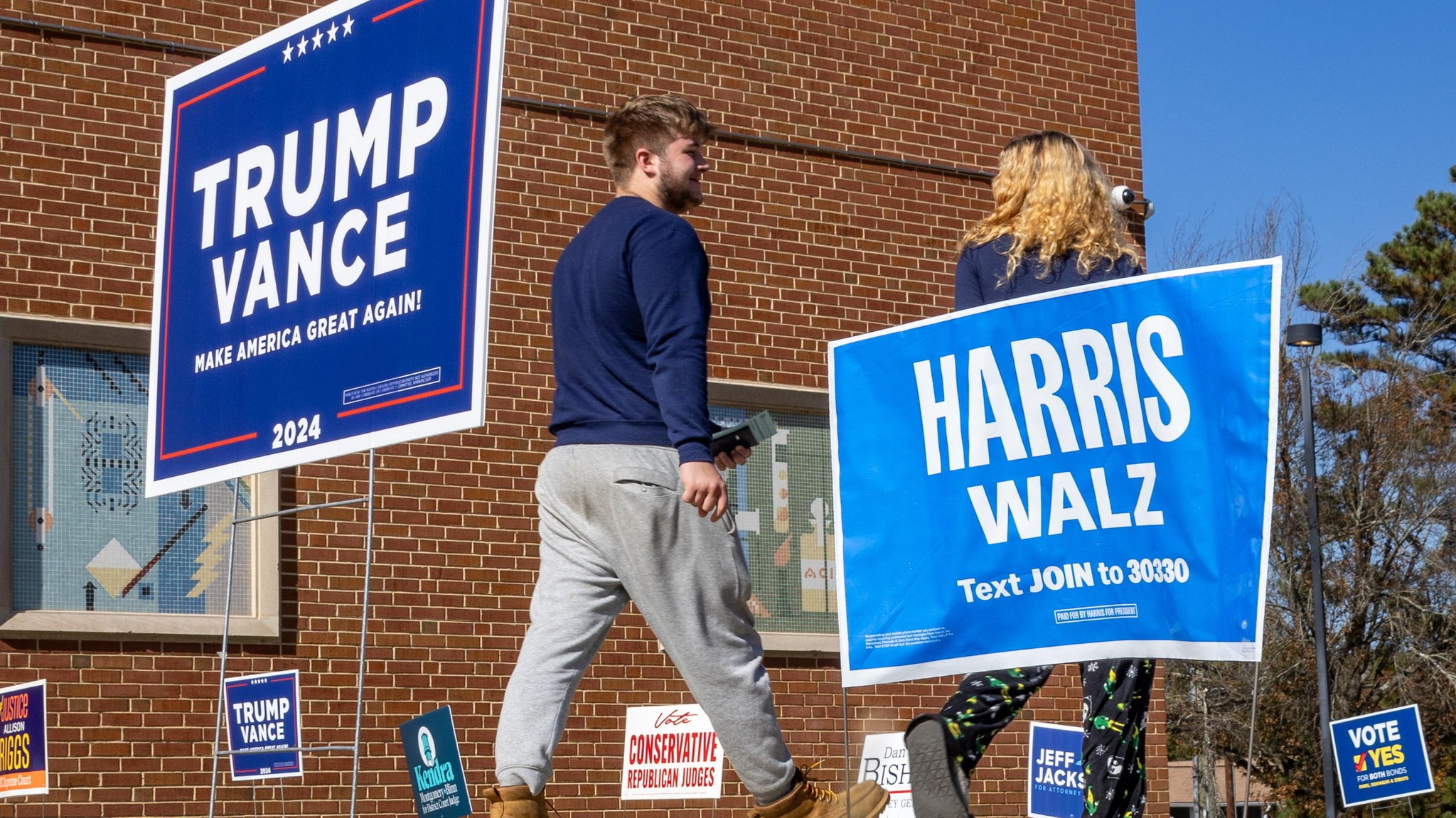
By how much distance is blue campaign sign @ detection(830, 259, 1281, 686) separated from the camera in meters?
4.71

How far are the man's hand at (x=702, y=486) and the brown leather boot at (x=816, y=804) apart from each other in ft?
2.26

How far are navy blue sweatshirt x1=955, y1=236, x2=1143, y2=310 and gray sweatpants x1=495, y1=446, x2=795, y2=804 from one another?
1.41 meters

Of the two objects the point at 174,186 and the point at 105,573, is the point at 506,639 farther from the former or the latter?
the point at 174,186

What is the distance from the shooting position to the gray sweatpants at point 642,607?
397cm

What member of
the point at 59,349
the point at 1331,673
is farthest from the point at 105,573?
the point at 1331,673

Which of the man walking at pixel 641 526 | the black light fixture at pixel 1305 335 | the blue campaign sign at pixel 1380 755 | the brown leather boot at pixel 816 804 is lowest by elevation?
the blue campaign sign at pixel 1380 755

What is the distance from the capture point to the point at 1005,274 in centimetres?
511

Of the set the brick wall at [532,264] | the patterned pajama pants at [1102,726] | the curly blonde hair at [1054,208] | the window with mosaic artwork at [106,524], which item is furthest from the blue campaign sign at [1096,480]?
the brick wall at [532,264]

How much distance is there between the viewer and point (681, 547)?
4.01 metres

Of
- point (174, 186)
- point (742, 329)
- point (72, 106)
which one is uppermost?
point (72, 106)

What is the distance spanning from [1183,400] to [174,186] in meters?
2.68

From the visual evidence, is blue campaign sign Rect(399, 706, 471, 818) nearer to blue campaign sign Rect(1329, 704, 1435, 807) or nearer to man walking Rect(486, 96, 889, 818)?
man walking Rect(486, 96, 889, 818)

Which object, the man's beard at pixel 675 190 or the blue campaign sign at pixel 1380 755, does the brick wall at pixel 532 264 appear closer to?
the blue campaign sign at pixel 1380 755

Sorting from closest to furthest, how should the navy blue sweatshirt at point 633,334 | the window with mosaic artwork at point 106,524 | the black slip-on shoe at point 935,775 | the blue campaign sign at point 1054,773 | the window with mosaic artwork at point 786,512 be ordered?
the navy blue sweatshirt at point 633,334 → the black slip-on shoe at point 935,775 → the window with mosaic artwork at point 106,524 → the blue campaign sign at point 1054,773 → the window with mosaic artwork at point 786,512
